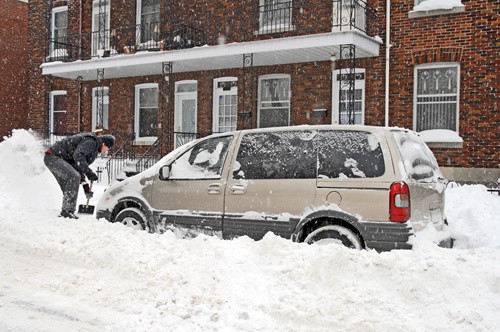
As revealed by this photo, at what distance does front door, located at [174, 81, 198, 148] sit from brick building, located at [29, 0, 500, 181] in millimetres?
42

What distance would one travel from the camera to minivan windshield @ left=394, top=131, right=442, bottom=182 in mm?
5914

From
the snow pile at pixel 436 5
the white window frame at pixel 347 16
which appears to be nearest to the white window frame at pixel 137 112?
the white window frame at pixel 347 16

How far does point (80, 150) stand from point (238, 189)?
3.07m

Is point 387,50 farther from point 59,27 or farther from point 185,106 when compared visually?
point 59,27

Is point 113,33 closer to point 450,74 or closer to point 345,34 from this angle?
point 345,34

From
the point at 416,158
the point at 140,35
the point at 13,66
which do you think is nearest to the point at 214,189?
the point at 416,158

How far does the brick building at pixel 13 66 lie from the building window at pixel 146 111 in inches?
343

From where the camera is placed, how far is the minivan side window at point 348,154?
588 cm

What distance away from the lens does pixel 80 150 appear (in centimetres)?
834

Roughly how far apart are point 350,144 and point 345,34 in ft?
27.7

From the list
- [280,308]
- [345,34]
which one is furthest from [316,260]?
[345,34]

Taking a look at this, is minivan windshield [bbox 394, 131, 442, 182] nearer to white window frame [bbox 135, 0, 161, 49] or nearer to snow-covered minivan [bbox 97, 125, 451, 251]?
snow-covered minivan [bbox 97, 125, 451, 251]

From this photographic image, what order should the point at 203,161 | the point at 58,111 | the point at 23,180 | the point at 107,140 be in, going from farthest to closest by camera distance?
the point at 58,111, the point at 23,180, the point at 107,140, the point at 203,161

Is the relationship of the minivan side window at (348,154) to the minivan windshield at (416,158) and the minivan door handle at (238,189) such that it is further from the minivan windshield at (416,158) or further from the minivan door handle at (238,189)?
the minivan door handle at (238,189)
